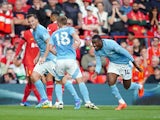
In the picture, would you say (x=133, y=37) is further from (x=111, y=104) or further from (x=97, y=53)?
(x=97, y=53)

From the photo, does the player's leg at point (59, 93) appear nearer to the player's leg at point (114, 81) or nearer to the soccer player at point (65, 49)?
the soccer player at point (65, 49)

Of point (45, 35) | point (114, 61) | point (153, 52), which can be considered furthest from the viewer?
point (153, 52)

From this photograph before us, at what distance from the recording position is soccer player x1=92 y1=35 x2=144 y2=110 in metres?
17.7

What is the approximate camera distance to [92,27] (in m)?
24.3

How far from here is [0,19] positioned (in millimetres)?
22891

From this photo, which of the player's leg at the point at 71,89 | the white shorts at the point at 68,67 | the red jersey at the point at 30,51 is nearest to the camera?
the white shorts at the point at 68,67

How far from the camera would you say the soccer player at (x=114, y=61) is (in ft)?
58.1

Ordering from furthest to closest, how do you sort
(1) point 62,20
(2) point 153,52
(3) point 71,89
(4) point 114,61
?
(2) point 153,52, (4) point 114,61, (3) point 71,89, (1) point 62,20

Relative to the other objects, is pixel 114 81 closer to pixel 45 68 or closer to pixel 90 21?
pixel 45 68

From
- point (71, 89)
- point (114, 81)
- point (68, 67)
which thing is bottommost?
point (71, 89)

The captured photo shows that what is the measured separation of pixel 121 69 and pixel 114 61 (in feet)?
0.94

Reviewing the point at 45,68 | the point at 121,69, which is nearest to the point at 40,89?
the point at 45,68

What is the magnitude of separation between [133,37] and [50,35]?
557cm

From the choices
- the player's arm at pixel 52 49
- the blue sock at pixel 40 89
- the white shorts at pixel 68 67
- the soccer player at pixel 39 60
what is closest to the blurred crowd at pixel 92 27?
the soccer player at pixel 39 60
